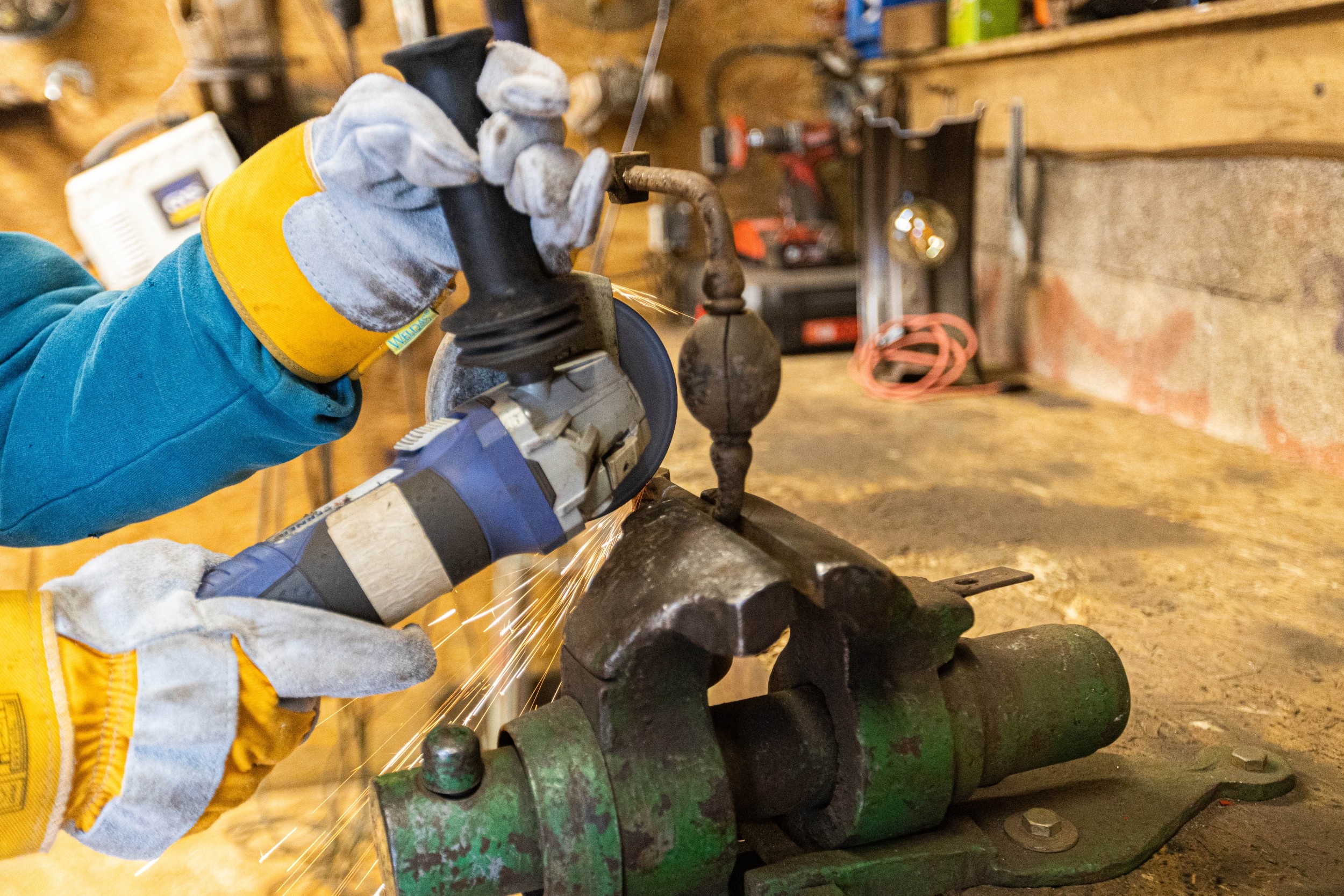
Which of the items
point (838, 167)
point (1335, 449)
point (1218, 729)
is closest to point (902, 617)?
point (1218, 729)

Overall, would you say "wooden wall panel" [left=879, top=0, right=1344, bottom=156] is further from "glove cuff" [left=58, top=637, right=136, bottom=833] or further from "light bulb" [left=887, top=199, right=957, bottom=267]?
"glove cuff" [left=58, top=637, right=136, bottom=833]

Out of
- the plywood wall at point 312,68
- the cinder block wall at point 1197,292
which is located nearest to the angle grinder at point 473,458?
the cinder block wall at point 1197,292

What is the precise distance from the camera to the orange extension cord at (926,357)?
2.47m

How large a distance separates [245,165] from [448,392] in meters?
0.31

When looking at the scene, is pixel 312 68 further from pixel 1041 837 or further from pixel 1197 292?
pixel 1041 837

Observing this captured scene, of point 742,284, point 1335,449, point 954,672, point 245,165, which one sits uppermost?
point 245,165

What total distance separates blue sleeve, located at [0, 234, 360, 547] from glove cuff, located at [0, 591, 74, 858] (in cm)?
28

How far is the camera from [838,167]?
147 inches

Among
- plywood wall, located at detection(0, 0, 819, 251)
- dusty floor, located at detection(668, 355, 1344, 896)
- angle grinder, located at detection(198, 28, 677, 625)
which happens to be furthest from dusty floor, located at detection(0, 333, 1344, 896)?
plywood wall, located at detection(0, 0, 819, 251)

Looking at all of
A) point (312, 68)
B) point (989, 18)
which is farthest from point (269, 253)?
point (312, 68)

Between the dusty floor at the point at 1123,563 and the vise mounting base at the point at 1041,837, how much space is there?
0.02 meters

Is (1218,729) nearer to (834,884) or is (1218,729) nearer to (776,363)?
(834,884)

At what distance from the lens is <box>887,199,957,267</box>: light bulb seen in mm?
2539

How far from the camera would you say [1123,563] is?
1.43m
